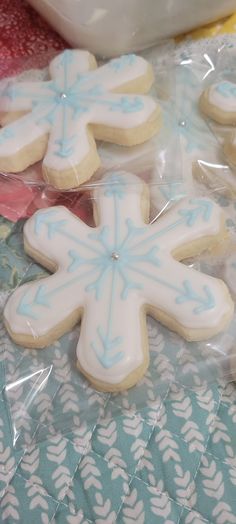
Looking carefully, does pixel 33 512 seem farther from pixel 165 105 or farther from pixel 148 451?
pixel 165 105

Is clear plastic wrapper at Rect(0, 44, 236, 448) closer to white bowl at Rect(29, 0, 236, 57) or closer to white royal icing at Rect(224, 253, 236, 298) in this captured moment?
white royal icing at Rect(224, 253, 236, 298)

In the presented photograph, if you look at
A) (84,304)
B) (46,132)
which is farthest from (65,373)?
(46,132)

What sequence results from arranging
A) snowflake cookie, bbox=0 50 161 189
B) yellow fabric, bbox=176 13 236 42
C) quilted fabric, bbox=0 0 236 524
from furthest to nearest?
yellow fabric, bbox=176 13 236 42, snowflake cookie, bbox=0 50 161 189, quilted fabric, bbox=0 0 236 524

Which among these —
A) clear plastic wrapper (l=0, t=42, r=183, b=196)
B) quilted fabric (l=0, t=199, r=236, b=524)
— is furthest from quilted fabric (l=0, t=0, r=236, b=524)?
clear plastic wrapper (l=0, t=42, r=183, b=196)

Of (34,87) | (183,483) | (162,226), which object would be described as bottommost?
(183,483)

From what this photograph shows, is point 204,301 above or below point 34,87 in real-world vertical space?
below

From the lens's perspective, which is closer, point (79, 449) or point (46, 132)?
point (79, 449)

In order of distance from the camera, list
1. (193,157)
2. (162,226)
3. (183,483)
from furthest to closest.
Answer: (193,157), (162,226), (183,483)
